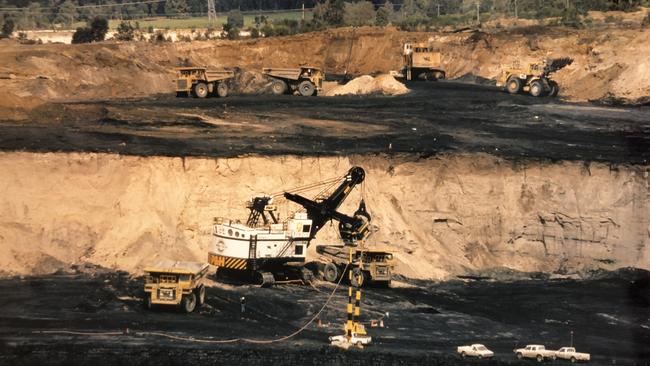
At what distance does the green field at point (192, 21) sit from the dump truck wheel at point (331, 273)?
62.0 metres

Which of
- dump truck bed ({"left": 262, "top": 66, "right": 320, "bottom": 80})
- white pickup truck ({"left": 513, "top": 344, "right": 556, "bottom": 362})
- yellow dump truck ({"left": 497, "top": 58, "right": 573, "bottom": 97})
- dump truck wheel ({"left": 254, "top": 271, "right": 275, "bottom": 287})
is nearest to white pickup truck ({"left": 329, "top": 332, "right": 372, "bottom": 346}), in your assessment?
white pickup truck ({"left": 513, "top": 344, "right": 556, "bottom": 362})

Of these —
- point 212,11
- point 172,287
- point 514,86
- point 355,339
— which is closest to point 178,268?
point 172,287

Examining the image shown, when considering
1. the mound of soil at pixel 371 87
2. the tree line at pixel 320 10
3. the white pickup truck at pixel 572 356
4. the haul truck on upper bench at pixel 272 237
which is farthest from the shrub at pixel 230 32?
the white pickup truck at pixel 572 356

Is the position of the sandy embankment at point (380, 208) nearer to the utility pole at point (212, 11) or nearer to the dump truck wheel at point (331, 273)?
the dump truck wheel at point (331, 273)

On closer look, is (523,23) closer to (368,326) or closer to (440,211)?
(440,211)

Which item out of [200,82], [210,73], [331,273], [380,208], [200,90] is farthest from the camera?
[210,73]

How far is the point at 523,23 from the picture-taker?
342 feet

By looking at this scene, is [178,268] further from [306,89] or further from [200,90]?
[306,89]

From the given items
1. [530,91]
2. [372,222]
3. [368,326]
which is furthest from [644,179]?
[530,91]

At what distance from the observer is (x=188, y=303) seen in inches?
1695

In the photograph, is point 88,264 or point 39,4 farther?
point 39,4

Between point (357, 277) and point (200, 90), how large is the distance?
3044 centimetres

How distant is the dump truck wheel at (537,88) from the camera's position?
7881cm

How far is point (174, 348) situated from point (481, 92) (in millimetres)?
47162
